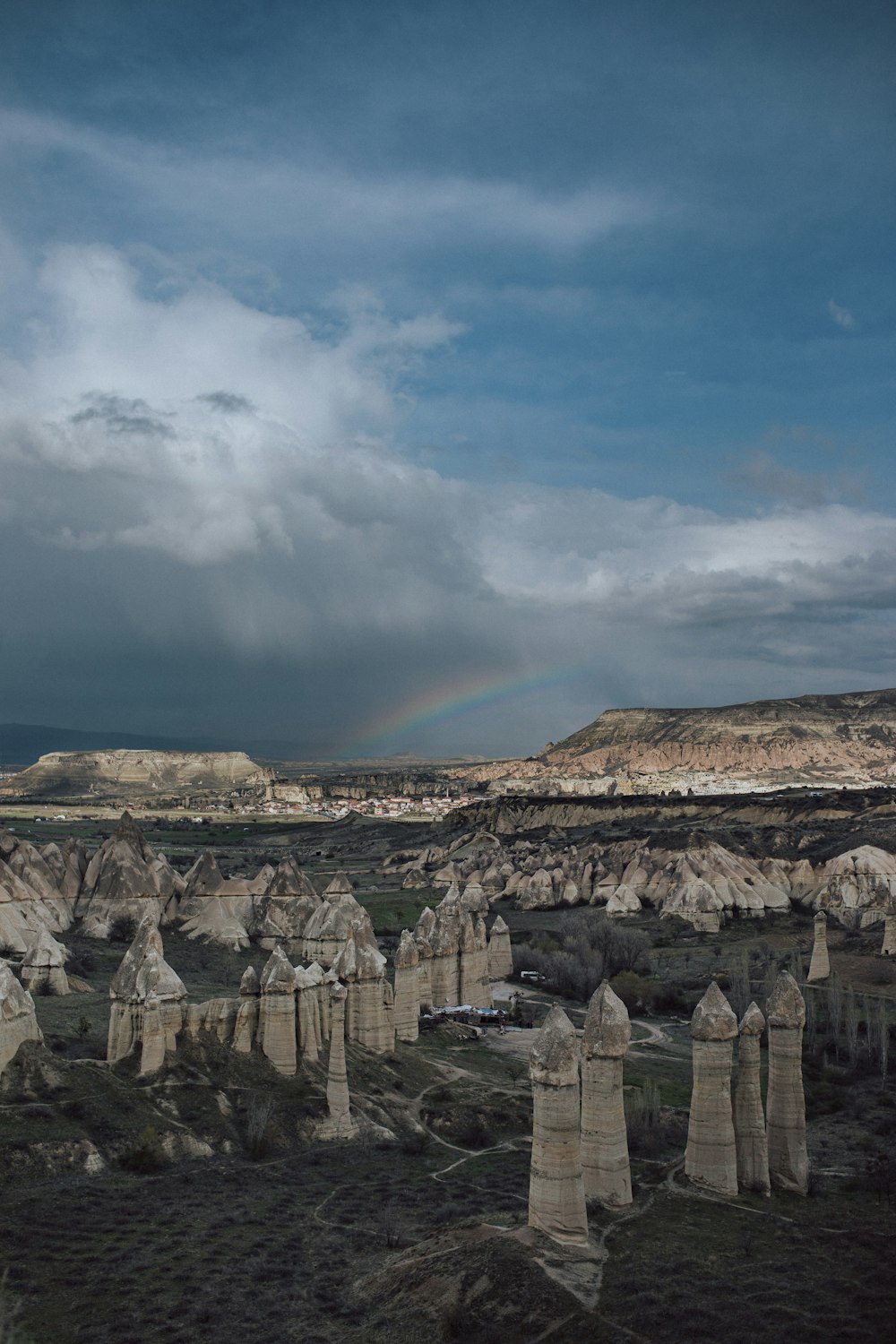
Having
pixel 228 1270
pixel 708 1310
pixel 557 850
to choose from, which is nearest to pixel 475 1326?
pixel 708 1310

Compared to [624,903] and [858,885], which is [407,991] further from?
[624,903]

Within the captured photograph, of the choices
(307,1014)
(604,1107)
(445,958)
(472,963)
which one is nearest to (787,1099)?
(604,1107)

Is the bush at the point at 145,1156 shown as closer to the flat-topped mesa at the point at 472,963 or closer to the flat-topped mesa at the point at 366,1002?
the flat-topped mesa at the point at 366,1002

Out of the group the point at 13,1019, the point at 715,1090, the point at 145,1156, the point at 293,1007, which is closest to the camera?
the point at 715,1090

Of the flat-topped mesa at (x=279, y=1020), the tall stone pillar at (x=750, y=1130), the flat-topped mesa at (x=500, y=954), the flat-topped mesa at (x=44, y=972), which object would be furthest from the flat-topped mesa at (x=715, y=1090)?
the flat-topped mesa at (x=500, y=954)

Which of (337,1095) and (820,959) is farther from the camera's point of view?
(820,959)

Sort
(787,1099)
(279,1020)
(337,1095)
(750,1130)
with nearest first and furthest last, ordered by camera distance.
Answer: (750,1130) → (787,1099) → (337,1095) → (279,1020)
